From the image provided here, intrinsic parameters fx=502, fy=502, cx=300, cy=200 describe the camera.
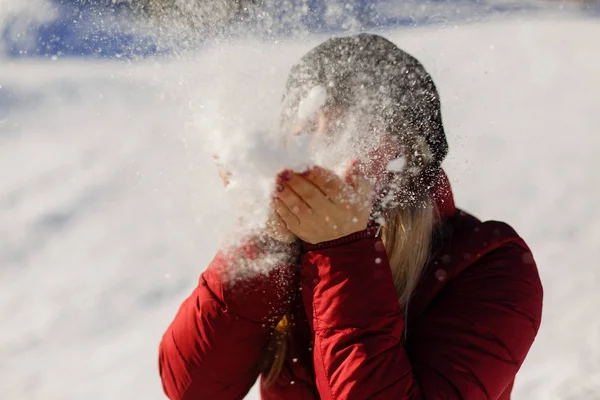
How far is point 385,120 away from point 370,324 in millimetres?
365

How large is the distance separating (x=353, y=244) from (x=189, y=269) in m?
1.91

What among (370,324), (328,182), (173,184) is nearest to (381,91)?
(328,182)

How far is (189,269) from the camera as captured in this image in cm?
262

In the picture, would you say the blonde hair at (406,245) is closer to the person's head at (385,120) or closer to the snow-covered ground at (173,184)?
the person's head at (385,120)

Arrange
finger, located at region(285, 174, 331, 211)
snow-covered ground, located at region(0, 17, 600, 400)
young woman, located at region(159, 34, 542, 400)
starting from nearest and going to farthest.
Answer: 1. finger, located at region(285, 174, 331, 211)
2. young woman, located at region(159, 34, 542, 400)
3. snow-covered ground, located at region(0, 17, 600, 400)

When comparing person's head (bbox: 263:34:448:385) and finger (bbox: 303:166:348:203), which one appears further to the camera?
person's head (bbox: 263:34:448:385)

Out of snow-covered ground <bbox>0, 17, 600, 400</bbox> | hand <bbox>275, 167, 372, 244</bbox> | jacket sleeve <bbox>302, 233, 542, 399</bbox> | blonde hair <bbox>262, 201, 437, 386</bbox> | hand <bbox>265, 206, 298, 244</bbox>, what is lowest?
jacket sleeve <bbox>302, 233, 542, 399</bbox>

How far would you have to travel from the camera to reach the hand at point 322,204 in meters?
0.73

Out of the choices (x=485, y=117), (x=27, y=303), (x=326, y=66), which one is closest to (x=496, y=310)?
(x=326, y=66)

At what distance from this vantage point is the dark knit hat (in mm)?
910

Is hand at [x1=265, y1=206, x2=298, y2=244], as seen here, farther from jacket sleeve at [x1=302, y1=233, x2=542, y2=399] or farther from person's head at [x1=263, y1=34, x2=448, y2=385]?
person's head at [x1=263, y1=34, x2=448, y2=385]

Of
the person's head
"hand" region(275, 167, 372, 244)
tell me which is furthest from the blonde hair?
"hand" region(275, 167, 372, 244)

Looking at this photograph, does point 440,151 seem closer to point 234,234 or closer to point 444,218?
point 444,218

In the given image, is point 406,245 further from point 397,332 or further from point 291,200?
point 291,200
